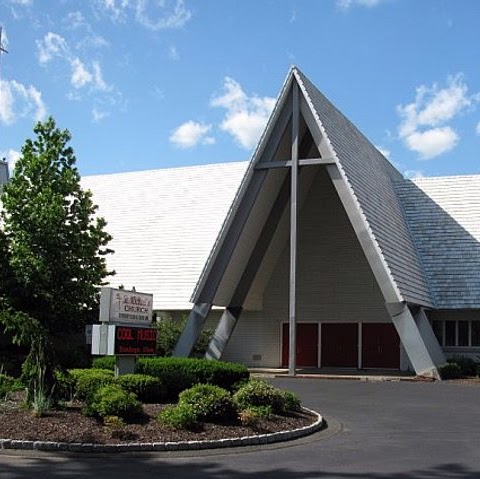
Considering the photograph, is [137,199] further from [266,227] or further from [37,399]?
[37,399]

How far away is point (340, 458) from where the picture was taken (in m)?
10.7

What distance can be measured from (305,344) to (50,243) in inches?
556

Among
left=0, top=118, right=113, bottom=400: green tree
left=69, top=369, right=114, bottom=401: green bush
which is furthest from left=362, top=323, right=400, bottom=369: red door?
left=69, top=369, right=114, bottom=401: green bush

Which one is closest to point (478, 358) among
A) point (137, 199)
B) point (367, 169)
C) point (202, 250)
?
point (367, 169)

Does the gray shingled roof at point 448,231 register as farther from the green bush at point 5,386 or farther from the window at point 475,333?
the green bush at point 5,386

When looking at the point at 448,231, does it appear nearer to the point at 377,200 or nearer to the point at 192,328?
the point at 377,200

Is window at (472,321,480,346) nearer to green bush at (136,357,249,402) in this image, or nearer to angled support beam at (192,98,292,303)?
angled support beam at (192,98,292,303)

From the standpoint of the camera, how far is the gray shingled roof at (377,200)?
91.3 ft

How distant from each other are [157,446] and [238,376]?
20.0 feet

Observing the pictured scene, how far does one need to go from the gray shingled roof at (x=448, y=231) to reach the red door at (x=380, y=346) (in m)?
3.20

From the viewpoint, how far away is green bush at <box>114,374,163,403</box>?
48.2 ft

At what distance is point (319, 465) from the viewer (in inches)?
400

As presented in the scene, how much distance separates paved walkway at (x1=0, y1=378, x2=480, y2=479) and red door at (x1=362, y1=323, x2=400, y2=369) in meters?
16.6

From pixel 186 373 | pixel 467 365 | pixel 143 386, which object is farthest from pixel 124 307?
pixel 467 365
